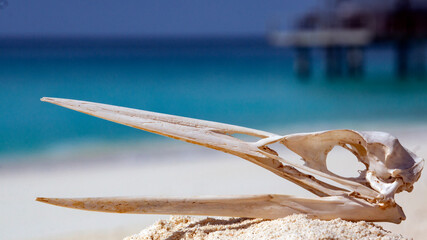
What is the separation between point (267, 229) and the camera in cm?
260

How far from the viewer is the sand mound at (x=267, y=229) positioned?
2.50m

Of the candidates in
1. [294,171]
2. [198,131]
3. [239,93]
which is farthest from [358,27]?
[198,131]

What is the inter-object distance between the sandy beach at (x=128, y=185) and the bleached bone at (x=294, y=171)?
73.0 inches

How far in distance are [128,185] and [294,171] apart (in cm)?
547

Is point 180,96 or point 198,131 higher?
point 180,96

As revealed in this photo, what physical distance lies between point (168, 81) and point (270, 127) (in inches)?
704

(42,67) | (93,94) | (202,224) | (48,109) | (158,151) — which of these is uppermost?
(42,67)

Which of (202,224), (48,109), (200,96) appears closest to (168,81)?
(200,96)

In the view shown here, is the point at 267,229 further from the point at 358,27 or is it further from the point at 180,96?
the point at 358,27

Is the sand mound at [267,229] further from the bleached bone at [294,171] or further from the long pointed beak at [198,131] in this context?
the long pointed beak at [198,131]

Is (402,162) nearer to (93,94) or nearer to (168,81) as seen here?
(93,94)

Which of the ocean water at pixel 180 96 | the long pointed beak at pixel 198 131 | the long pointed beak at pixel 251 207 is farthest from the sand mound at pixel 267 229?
the ocean water at pixel 180 96

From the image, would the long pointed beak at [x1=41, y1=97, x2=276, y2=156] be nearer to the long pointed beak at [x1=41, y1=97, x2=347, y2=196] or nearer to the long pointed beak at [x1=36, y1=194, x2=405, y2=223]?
the long pointed beak at [x1=41, y1=97, x2=347, y2=196]

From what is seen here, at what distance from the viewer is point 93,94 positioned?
2692 cm
